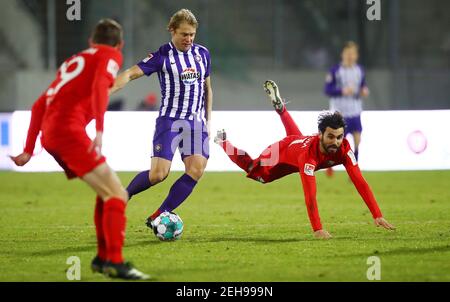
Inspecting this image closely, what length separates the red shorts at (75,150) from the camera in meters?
6.10

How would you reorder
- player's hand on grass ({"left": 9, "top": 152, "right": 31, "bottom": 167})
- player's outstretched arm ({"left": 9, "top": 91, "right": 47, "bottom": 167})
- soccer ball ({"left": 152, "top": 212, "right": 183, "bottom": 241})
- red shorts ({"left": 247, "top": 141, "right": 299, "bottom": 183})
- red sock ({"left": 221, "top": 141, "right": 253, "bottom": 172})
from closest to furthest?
player's outstretched arm ({"left": 9, "top": 91, "right": 47, "bottom": 167}) → player's hand on grass ({"left": 9, "top": 152, "right": 31, "bottom": 167}) → soccer ball ({"left": 152, "top": 212, "right": 183, "bottom": 241}) → red shorts ({"left": 247, "top": 141, "right": 299, "bottom": 183}) → red sock ({"left": 221, "top": 141, "right": 253, "bottom": 172})

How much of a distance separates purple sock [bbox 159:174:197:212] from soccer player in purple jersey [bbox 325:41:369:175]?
22.2 ft

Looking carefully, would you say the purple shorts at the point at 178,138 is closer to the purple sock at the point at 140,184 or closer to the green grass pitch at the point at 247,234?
the purple sock at the point at 140,184

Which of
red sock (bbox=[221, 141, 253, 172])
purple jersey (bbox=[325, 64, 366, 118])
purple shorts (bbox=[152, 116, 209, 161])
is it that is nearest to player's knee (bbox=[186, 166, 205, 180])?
purple shorts (bbox=[152, 116, 209, 161])

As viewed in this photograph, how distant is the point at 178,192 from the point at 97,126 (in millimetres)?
2568

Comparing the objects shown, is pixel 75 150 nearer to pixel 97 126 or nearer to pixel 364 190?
pixel 97 126

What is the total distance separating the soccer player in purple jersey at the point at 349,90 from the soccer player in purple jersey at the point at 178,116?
261 inches

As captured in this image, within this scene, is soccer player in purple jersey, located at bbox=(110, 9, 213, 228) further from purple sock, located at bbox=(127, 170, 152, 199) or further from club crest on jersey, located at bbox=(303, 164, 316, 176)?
club crest on jersey, located at bbox=(303, 164, 316, 176)

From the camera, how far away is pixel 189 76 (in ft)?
28.4

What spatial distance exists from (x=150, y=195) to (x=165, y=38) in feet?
27.9

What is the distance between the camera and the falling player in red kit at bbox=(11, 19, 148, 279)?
20.0 ft

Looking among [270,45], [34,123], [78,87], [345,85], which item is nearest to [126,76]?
[34,123]

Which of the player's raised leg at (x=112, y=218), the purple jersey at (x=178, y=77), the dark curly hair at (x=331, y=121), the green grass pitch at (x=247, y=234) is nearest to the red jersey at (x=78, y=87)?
the player's raised leg at (x=112, y=218)

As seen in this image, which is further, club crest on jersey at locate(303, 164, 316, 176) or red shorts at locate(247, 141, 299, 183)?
red shorts at locate(247, 141, 299, 183)
